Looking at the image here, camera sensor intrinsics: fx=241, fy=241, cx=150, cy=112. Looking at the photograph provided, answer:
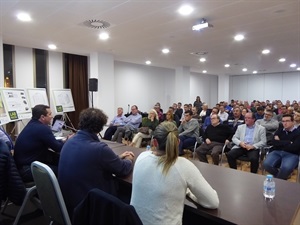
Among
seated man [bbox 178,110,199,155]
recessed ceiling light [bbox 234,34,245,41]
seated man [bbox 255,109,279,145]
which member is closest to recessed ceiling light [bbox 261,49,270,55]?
recessed ceiling light [bbox 234,34,245,41]

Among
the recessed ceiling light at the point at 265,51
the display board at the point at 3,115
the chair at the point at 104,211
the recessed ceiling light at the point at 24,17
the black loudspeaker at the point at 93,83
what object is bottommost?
the chair at the point at 104,211

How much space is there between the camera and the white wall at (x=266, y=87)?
43.5 feet

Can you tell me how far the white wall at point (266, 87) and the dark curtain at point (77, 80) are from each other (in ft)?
33.3

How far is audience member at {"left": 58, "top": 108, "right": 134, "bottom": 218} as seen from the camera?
1.72m

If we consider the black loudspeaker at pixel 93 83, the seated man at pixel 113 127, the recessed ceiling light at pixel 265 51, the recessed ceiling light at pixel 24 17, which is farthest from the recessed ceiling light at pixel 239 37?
the recessed ceiling light at pixel 24 17

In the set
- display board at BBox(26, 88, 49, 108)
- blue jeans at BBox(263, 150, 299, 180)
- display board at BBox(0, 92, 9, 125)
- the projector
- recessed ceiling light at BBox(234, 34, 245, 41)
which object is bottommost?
blue jeans at BBox(263, 150, 299, 180)

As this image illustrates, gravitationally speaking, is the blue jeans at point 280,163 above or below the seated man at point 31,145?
below

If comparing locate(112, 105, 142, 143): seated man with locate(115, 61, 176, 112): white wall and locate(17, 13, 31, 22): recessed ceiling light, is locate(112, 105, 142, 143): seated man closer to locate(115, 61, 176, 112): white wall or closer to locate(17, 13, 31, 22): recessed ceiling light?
locate(17, 13, 31, 22): recessed ceiling light

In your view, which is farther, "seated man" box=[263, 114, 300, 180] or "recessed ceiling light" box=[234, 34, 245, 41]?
"recessed ceiling light" box=[234, 34, 245, 41]

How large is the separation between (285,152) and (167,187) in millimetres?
2906

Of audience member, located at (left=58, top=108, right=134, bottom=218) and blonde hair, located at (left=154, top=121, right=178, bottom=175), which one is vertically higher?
blonde hair, located at (left=154, top=121, right=178, bottom=175)

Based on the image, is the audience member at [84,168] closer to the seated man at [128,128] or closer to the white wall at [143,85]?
the seated man at [128,128]

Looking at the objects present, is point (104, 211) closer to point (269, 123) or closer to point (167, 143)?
point (167, 143)

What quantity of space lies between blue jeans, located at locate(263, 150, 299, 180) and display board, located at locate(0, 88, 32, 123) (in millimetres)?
5508
